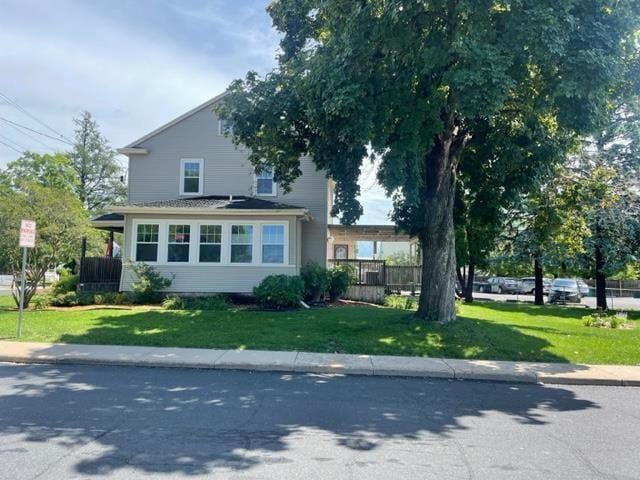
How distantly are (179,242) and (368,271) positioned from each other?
318 inches

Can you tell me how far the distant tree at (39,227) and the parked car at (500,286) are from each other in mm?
38299

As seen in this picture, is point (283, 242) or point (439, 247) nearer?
point (439, 247)

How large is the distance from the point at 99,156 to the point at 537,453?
51.0 metres

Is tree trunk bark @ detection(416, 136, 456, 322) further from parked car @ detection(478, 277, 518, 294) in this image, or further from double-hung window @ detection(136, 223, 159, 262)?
parked car @ detection(478, 277, 518, 294)

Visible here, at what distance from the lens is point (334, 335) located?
1136 centimetres

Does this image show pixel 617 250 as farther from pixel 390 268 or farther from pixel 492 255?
pixel 390 268

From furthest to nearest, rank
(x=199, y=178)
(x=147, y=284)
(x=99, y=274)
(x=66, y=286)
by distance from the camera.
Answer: (x=199, y=178) < (x=99, y=274) < (x=66, y=286) < (x=147, y=284)

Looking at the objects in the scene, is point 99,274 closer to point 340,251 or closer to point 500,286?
point 340,251

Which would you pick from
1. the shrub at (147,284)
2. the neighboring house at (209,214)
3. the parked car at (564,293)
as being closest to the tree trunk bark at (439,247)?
the neighboring house at (209,214)

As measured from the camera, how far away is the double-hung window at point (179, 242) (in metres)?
18.3

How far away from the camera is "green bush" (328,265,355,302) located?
18938 mm

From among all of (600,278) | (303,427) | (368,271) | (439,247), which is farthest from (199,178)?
(600,278)

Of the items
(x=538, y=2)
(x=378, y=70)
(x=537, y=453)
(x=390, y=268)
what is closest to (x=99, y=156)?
(x=390, y=268)

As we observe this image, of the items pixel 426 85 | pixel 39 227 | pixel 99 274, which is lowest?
pixel 99 274
